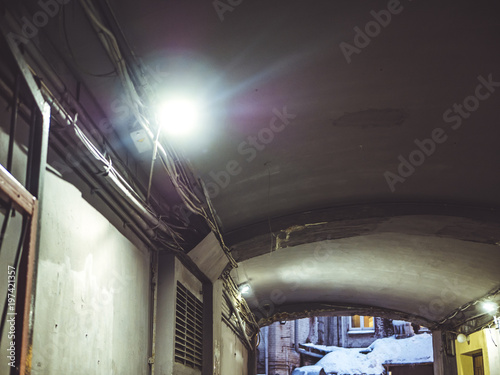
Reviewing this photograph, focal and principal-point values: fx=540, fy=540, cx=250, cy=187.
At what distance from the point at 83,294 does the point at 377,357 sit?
911 inches

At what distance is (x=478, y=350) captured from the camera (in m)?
12.3

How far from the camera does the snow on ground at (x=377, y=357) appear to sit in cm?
2323

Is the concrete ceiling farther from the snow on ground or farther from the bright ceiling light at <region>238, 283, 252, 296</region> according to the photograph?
the snow on ground

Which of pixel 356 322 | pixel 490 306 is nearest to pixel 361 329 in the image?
pixel 356 322

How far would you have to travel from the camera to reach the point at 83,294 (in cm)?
359

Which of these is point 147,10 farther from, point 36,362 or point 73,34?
point 36,362

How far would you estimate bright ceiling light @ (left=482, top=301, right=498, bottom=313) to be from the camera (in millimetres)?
10470

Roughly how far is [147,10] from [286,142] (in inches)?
101

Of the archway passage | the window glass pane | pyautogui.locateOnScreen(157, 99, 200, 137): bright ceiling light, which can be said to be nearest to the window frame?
the window glass pane

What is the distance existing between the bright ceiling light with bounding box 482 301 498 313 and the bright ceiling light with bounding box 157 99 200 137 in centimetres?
810

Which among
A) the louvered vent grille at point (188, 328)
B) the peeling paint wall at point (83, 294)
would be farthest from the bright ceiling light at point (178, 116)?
the louvered vent grille at point (188, 328)

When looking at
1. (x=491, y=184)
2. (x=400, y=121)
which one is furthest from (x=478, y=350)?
(x=400, y=121)

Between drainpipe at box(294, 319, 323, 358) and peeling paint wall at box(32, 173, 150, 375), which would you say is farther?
drainpipe at box(294, 319, 323, 358)

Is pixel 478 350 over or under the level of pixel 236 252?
under
